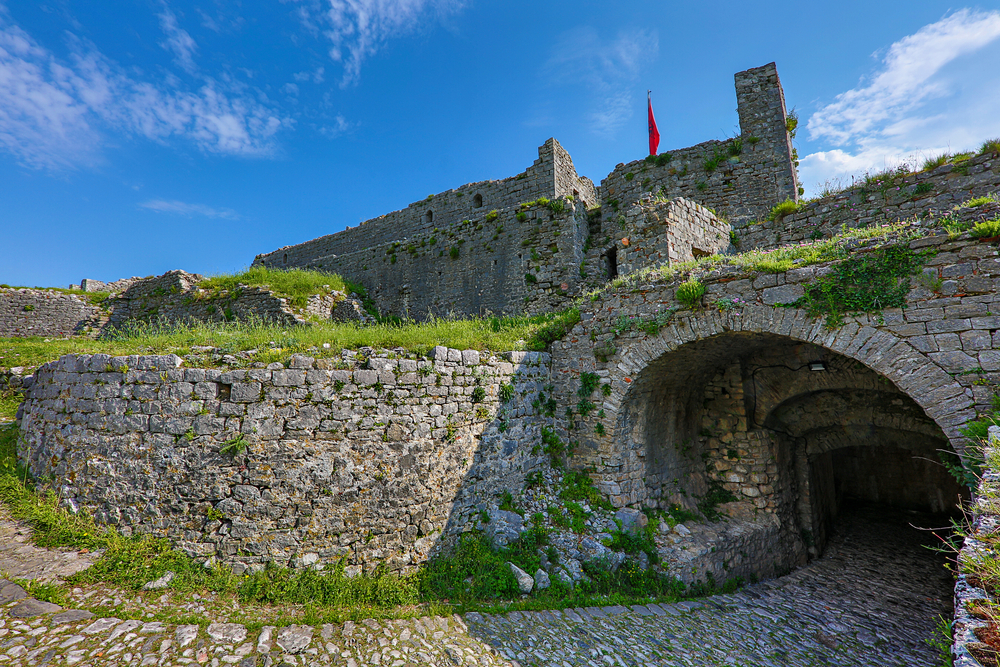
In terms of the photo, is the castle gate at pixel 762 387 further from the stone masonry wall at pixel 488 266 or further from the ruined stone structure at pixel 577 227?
the stone masonry wall at pixel 488 266

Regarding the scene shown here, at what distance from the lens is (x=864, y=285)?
234 inches

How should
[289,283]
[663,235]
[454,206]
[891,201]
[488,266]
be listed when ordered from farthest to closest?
[454,206] → [289,283] → [488,266] → [663,235] → [891,201]

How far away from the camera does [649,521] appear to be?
307 inches

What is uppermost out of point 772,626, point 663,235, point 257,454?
point 663,235

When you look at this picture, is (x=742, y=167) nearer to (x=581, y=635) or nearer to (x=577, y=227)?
(x=577, y=227)

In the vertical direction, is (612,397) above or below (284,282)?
below

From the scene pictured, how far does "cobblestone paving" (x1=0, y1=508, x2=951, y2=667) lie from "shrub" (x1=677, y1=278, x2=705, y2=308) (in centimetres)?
481

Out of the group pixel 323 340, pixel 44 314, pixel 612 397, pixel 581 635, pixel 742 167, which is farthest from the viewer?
pixel 44 314

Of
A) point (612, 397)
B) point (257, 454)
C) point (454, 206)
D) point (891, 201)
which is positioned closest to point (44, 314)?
point (454, 206)

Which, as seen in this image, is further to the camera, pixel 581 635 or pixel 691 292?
pixel 691 292

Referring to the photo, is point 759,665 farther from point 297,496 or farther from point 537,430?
point 297,496

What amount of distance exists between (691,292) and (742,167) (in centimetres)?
826

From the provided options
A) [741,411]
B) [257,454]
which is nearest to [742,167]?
[741,411]

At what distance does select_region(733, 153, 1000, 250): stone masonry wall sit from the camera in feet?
27.6
